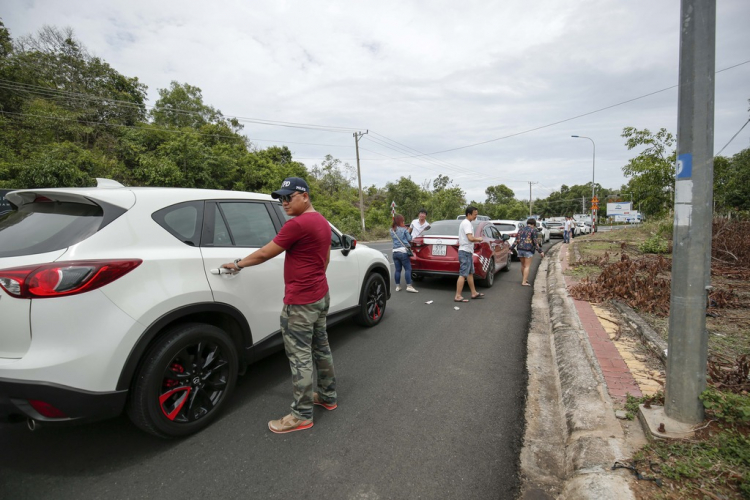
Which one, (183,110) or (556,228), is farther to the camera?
(183,110)

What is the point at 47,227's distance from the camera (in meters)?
2.36

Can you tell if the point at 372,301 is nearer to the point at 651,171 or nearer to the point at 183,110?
the point at 651,171

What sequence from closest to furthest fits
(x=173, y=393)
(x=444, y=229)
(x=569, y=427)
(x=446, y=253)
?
(x=173, y=393)
(x=569, y=427)
(x=446, y=253)
(x=444, y=229)

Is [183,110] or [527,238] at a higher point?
[183,110]

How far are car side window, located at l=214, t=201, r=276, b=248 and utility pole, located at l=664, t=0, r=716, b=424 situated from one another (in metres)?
3.17

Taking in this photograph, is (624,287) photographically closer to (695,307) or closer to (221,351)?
(695,307)

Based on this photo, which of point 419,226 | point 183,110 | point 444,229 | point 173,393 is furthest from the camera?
point 183,110

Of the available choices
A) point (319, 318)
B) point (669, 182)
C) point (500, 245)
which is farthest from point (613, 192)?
point (319, 318)

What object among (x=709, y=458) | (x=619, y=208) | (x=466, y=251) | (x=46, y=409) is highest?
(x=619, y=208)

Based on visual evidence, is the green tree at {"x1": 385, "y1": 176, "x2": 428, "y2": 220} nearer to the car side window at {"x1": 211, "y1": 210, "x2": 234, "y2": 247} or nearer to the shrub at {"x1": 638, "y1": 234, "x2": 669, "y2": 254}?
the shrub at {"x1": 638, "y1": 234, "x2": 669, "y2": 254}

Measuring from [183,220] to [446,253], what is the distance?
5588 millimetres

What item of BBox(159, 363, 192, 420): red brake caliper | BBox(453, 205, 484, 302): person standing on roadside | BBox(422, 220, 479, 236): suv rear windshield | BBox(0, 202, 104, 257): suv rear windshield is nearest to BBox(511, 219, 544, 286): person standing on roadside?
BBox(422, 220, 479, 236): suv rear windshield

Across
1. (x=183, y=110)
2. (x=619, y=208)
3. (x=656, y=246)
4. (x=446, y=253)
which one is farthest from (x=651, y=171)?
(x=619, y=208)

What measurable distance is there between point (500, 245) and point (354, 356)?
6.03 metres
